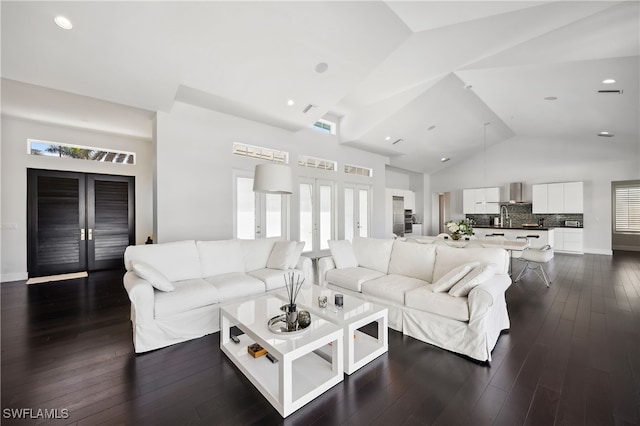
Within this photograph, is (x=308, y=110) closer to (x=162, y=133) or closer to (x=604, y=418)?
(x=162, y=133)

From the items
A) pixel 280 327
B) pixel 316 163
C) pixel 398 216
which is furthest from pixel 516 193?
→ pixel 280 327

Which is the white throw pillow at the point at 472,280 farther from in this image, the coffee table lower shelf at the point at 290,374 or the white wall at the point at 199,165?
the white wall at the point at 199,165

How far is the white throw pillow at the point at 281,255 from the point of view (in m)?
3.92

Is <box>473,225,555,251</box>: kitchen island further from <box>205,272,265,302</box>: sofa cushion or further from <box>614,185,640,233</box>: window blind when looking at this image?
<box>205,272,265,302</box>: sofa cushion

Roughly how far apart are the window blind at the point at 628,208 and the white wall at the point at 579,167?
2.97 feet

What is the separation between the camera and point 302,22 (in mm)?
3348

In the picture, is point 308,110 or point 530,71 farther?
point 308,110

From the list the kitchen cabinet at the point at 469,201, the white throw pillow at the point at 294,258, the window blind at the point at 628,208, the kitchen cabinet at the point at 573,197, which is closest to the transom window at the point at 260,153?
the white throw pillow at the point at 294,258

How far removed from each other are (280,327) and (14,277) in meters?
6.19

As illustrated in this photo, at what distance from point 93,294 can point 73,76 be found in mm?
3208

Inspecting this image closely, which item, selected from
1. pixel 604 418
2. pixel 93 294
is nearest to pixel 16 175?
pixel 93 294

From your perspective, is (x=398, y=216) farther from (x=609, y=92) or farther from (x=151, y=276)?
(x=151, y=276)

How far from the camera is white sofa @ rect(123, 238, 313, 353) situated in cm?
258

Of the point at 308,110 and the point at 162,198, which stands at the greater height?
the point at 308,110
